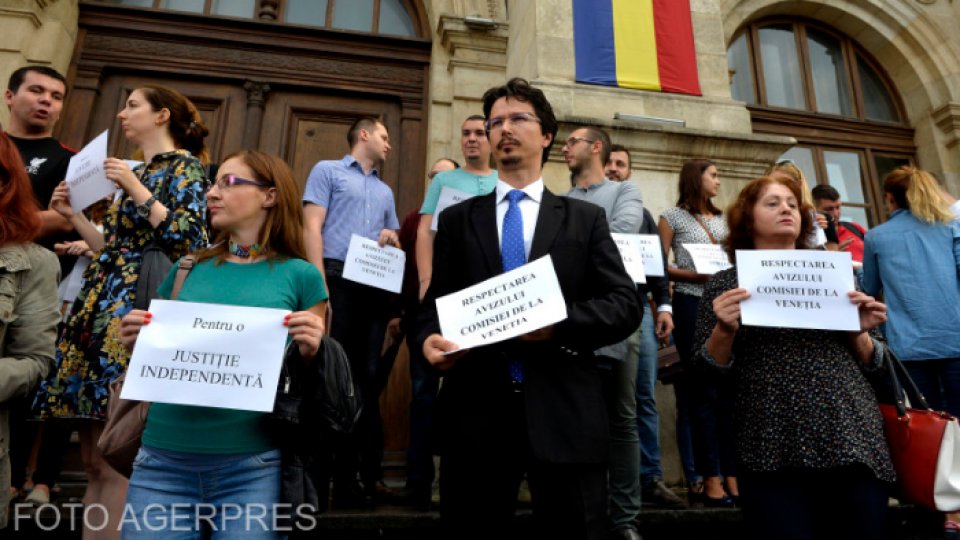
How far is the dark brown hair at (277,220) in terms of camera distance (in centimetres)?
216

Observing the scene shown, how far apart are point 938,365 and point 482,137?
9.84 ft

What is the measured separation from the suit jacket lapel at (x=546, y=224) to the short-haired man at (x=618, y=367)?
17.0 inches

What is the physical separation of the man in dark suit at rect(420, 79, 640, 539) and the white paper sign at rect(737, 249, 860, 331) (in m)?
0.48

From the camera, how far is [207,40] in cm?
621

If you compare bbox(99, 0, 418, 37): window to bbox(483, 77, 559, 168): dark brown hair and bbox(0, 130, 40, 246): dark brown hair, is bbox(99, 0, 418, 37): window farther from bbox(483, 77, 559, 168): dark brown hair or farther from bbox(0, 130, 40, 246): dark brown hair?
bbox(483, 77, 559, 168): dark brown hair

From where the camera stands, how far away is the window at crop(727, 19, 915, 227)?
7668 mm

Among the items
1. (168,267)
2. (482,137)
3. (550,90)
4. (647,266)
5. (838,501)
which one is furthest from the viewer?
(550,90)

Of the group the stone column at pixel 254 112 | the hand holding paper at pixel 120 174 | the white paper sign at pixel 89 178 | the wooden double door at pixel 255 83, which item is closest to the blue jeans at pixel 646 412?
the hand holding paper at pixel 120 174

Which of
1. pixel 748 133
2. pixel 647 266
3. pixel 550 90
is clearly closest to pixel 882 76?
pixel 748 133

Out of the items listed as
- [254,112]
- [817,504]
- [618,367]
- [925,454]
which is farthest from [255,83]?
[925,454]

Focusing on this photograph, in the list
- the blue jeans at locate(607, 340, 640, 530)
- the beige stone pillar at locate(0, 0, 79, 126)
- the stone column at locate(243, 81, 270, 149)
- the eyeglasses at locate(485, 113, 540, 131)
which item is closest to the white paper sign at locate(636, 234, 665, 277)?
the blue jeans at locate(607, 340, 640, 530)

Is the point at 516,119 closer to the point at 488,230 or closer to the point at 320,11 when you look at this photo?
the point at 488,230

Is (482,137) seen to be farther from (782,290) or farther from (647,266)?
(782,290)

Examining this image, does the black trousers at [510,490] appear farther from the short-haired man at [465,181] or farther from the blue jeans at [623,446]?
the short-haired man at [465,181]
